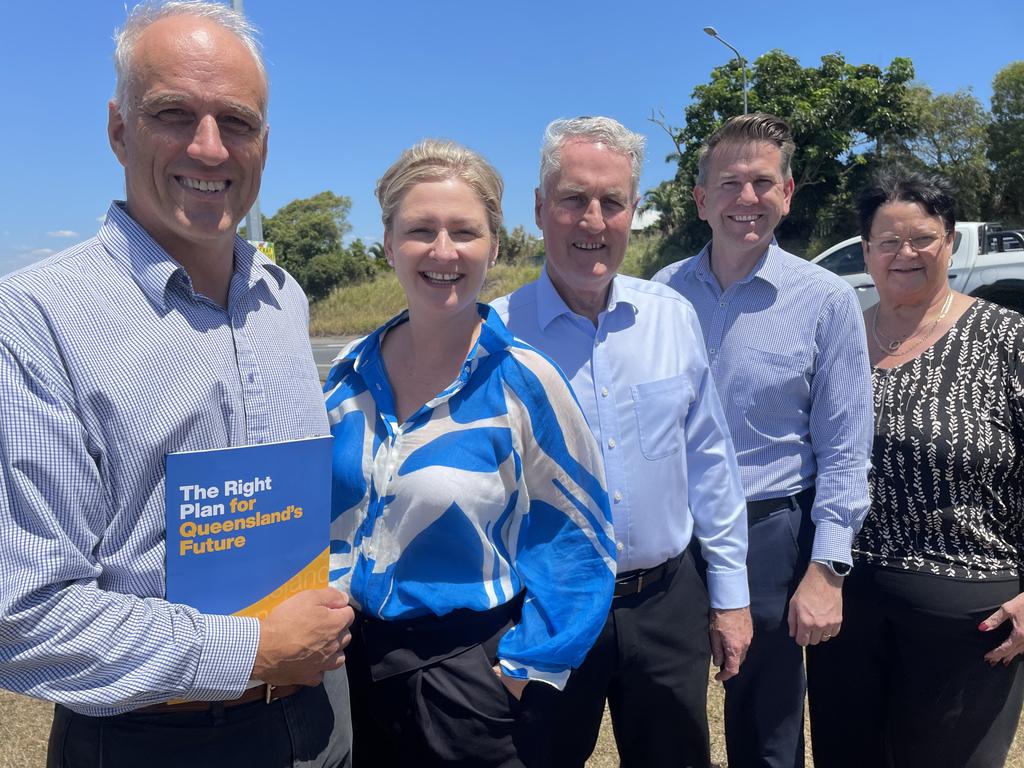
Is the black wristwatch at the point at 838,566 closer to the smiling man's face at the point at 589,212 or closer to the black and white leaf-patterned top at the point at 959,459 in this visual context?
the black and white leaf-patterned top at the point at 959,459

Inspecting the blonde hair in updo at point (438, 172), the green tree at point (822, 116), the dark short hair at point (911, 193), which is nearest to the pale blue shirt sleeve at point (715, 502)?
the blonde hair in updo at point (438, 172)

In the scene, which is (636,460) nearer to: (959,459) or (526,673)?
(526,673)

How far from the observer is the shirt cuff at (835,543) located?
7.67ft

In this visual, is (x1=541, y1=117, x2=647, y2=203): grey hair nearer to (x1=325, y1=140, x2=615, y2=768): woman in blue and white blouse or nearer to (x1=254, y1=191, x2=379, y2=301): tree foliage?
(x1=325, y1=140, x2=615, y2=768): woman in blue and white blouse

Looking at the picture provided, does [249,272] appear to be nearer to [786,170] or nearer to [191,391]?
[191,391]

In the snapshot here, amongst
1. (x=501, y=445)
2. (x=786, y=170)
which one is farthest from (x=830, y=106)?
(x=501, y=445)

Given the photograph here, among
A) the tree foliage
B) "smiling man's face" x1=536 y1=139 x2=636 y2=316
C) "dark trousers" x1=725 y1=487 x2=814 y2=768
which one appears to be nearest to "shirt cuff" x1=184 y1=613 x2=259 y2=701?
"smiling man's face" x1=536 y1=139 x2=636 y2=316

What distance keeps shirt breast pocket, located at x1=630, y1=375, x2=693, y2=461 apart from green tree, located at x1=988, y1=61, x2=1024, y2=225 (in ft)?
95.6

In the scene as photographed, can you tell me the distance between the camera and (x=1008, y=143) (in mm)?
26125

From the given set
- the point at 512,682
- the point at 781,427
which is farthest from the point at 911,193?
the point at 512,682

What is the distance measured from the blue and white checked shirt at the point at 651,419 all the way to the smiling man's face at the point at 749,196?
19.0 inches

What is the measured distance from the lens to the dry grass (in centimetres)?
309

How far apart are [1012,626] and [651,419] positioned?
127 cm

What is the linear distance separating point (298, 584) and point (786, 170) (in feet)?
7.17
